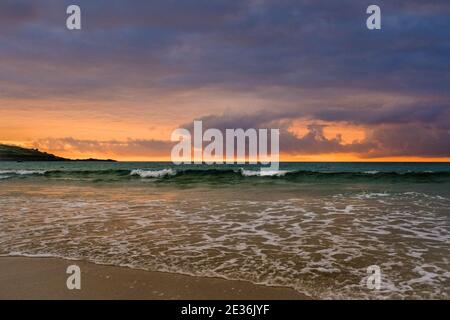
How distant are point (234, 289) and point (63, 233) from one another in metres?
5.51

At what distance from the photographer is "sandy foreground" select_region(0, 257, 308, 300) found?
485 centimetres

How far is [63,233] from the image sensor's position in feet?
28.7

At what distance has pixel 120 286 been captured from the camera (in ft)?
17.0

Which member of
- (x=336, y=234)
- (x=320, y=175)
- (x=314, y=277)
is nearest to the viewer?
(x=314, y=277)

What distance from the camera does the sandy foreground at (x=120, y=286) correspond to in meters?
4.85

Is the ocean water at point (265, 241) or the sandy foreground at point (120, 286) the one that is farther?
the ocean water at point (265, 241)

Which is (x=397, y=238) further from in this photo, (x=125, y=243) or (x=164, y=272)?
(x=125, y=243)

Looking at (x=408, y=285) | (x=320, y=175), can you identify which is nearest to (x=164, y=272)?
(x=408, y=285)

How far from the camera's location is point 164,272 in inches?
228

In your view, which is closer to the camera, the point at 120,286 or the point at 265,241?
the point at 120,286

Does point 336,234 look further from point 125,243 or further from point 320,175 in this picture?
point 320,175

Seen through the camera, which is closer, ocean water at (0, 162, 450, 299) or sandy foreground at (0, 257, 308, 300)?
sandy foreground at (0, 257, 308, 300)

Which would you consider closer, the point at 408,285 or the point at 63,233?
the point at 408,285
